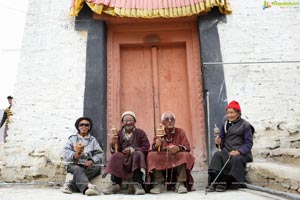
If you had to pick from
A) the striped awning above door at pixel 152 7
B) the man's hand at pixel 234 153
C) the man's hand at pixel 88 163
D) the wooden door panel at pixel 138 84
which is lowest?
the man's hand at pixel 88 163

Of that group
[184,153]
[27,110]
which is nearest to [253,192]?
[184,153]

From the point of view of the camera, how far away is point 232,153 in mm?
4035

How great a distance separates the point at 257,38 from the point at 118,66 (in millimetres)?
2289

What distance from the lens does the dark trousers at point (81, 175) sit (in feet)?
12.9

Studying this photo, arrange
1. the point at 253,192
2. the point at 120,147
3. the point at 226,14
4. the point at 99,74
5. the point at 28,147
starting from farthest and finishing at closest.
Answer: the point at 226,14 < the point at 99,74 < the point at 28,147 < the point at 120,147 < the point at 253,192

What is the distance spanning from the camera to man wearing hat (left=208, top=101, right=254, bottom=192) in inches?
153

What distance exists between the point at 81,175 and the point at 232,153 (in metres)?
1.79

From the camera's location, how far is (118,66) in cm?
569

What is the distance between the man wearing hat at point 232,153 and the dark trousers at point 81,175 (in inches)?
56.5

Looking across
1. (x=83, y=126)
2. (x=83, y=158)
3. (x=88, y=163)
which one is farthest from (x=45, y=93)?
(x=88, y=163)

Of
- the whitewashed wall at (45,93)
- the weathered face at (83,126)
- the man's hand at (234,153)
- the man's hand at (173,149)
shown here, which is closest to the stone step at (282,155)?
the man's hand at (234,153)

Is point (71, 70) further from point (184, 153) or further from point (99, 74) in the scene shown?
point (184, 153)

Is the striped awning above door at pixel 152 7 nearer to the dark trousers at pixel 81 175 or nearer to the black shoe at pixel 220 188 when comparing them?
the dark trousers at pixel 81 175

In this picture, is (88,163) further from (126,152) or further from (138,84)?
(138,84)
